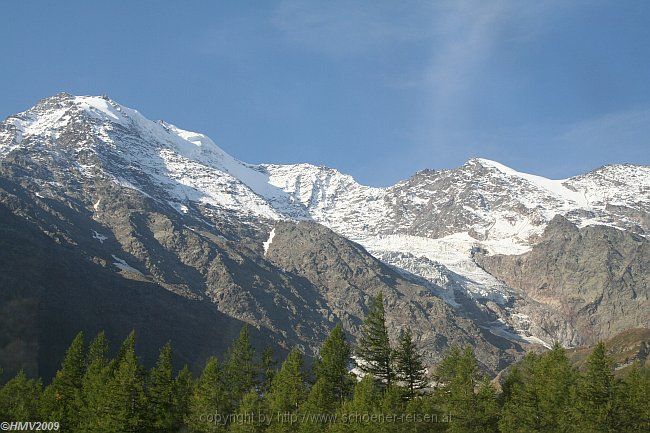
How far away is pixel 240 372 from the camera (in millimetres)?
84500

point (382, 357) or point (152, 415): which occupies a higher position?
A: point (382, 357)

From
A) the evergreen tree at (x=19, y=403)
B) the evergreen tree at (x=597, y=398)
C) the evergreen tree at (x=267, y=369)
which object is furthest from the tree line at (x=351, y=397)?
the evergreen tree at (x=267, y=369)

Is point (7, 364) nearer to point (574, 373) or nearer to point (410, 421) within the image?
point (410, 421)

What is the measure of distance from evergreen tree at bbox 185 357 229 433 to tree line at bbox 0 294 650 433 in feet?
0.48

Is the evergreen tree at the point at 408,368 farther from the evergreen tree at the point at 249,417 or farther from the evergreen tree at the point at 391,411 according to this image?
the evergreen tree at the point at 249,417

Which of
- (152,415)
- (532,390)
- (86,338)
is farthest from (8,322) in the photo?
(532,390)

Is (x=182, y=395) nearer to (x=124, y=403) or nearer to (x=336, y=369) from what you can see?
(x=124, y=403)

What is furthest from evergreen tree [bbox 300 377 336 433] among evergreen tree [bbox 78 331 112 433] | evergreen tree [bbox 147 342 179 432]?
evergreen tree [bbox 78 331 112 433]

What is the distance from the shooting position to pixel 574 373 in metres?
75.0

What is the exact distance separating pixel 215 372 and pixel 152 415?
28.3 ft

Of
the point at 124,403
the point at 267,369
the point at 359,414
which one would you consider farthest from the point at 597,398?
the point at 124,403

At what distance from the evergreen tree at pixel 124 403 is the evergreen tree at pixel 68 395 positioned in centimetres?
629

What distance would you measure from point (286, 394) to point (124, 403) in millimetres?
17669

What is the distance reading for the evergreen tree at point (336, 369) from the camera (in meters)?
79.1
